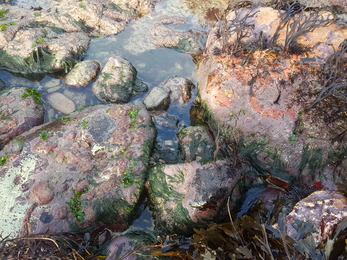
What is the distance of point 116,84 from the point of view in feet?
13.8

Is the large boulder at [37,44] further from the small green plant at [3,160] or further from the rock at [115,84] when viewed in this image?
the small green plant at [3,160]

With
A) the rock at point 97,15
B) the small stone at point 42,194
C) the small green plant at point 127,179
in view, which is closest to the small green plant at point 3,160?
the small stone at point 42,194

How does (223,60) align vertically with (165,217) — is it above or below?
above

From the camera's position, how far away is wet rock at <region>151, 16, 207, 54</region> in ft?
17.1

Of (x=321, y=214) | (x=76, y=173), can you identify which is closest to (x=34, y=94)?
(x=76, y=173)

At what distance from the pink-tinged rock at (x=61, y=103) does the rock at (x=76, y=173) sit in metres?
0.65

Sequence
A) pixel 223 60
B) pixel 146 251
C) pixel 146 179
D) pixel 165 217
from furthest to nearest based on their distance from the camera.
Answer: pixel 223 60
pixel 146 179
pixel 165 217
pixel 146 251

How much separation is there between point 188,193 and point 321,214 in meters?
1.31

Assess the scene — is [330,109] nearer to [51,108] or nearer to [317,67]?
[317,67]

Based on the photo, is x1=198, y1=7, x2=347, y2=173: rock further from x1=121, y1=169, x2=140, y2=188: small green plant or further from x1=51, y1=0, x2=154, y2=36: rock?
x1=51, y1=0, x2=154, y2=36: rock

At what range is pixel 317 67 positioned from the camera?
12.1 ft

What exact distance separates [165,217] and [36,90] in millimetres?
3332

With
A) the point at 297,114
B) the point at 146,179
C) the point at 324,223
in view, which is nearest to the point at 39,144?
the point at 146,179

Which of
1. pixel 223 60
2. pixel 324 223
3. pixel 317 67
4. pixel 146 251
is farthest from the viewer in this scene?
pixel 223 60
